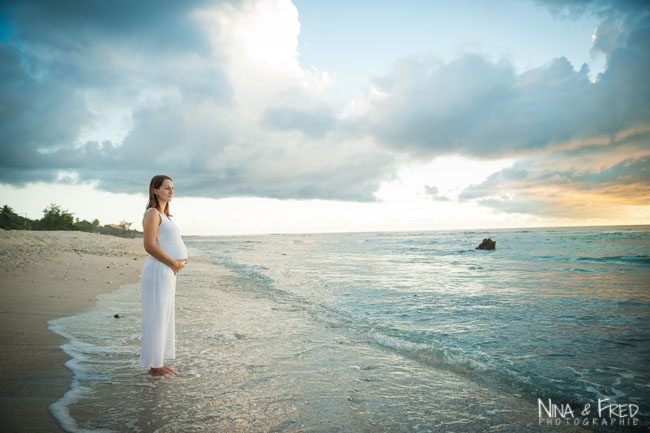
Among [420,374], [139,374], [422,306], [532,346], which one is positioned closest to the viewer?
[139,374]

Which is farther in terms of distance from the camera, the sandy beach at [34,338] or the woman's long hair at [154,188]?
the woman's long hair at [154,188]

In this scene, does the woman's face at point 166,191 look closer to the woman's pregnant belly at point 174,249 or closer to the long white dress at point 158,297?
the long white dress at point 158,297

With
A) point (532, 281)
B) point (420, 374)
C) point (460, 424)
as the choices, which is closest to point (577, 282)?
point (532, 281)

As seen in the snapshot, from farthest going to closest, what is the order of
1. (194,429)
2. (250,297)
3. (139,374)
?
1. (250,297)
2. (139,374)
3. (194,429)

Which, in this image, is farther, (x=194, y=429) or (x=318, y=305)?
(x=318, y=305)

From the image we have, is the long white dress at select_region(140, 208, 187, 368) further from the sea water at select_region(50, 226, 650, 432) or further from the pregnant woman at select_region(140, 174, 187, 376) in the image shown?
the sea water at select_region(50, 226, 650, 432)

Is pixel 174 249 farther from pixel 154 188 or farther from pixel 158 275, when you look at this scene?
pixel 154 188

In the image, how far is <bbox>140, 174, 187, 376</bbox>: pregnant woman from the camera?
3968 mm

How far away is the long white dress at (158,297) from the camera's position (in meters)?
3.97

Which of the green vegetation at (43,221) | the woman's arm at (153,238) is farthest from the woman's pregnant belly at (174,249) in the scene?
the green vegetation at (43,221)

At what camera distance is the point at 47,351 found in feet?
15.1

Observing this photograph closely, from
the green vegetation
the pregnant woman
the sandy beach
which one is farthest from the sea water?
the green vegetation

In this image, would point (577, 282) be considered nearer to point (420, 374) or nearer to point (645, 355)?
point (645, 355)

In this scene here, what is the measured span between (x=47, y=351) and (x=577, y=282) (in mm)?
17596
